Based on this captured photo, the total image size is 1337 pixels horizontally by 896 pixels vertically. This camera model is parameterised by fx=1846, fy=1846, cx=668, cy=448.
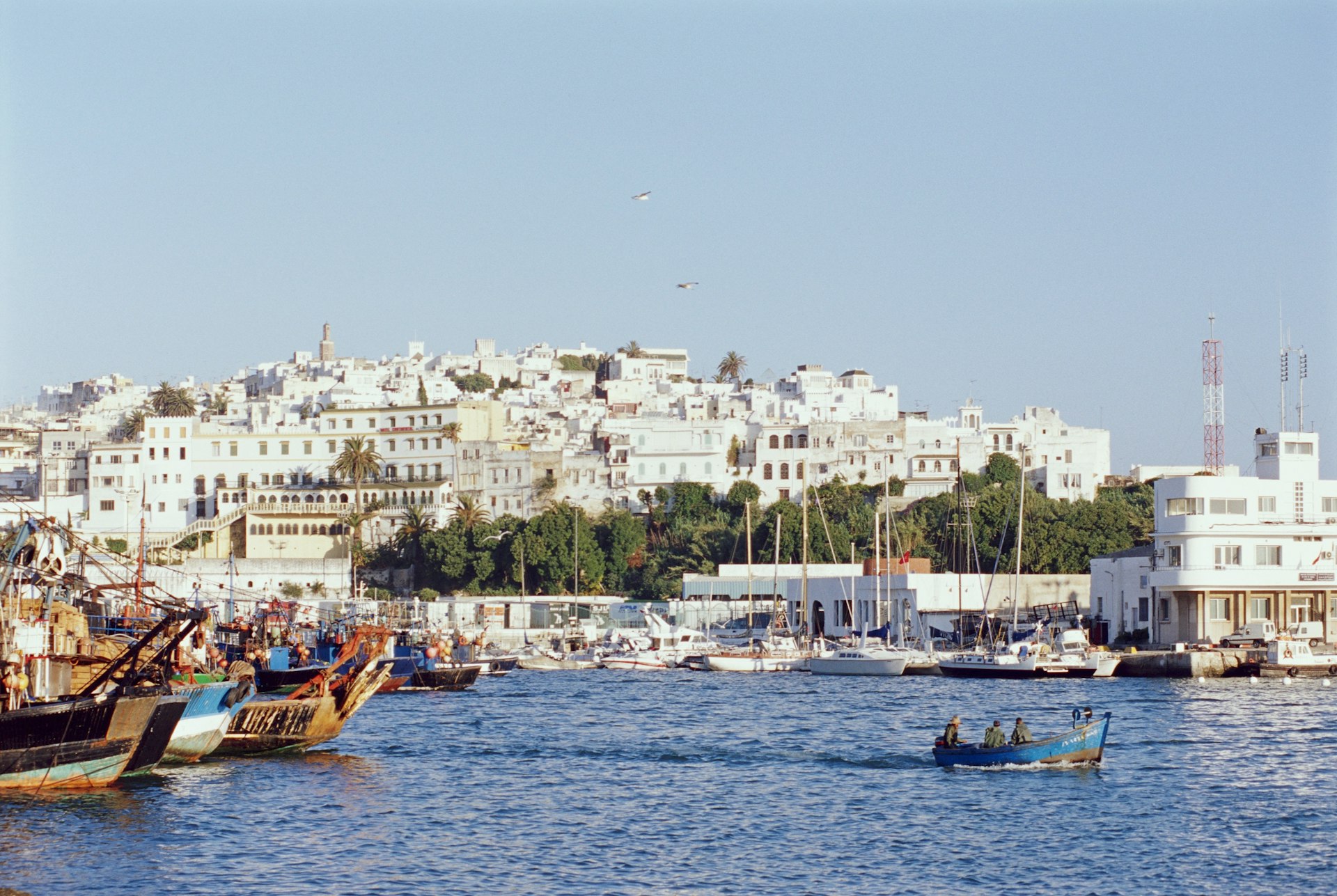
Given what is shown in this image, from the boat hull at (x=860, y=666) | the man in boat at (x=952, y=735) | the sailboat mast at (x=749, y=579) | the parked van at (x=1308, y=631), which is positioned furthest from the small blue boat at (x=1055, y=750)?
the sailboat mast at (x=749, y=579)

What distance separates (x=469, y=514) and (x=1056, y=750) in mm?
81899

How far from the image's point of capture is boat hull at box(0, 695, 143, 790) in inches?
1439

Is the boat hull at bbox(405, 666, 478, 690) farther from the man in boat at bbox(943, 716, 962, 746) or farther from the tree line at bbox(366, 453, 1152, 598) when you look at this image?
the tree line at bbox(366, 453, 1152, 598)

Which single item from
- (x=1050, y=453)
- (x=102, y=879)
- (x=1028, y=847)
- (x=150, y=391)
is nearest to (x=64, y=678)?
(x=102, y=879)

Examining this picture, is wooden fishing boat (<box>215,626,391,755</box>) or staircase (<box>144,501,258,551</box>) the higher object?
staircase (<box>144,501,258,551</box>)

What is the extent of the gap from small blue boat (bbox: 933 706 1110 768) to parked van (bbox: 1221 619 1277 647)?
3360 cm

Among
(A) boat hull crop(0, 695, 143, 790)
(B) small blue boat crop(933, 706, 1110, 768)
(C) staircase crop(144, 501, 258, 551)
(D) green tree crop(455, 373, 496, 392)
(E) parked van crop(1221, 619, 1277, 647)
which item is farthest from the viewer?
(D) green tree crop(455, 373, 496, 392)

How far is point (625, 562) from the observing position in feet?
391

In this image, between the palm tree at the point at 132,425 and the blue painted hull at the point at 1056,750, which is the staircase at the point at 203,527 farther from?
the blue painted hull at the point at 1056,750

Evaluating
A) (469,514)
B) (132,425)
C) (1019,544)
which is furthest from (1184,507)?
(132,425)

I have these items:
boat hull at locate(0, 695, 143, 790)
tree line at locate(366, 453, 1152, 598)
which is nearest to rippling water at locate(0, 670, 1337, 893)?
boat hull at locate(0, 695, 143, 790)

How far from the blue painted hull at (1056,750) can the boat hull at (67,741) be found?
18.9m

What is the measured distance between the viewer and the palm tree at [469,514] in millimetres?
120688

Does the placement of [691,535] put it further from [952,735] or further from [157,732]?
[157,732]
